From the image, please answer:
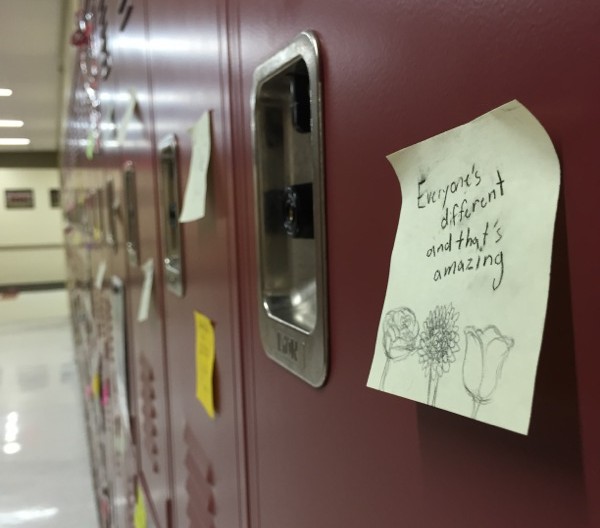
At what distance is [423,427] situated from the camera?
0.31m

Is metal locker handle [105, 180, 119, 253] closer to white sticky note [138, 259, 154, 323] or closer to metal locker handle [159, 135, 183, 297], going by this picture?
white sticky note [138, 259, 154, 323]

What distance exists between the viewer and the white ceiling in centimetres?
415

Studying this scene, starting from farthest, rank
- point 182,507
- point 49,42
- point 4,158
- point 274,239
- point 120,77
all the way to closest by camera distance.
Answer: point 4,158
point 49,42
point 120,77
point 182,507
point 274,239

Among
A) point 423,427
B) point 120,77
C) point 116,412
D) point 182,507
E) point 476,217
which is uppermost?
point 120,77

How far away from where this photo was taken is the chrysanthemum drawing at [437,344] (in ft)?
0.87

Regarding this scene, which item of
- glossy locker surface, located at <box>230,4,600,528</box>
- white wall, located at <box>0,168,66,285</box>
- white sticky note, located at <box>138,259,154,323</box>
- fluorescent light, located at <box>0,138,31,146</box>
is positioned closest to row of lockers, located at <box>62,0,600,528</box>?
glossy locker surface, located at <box>230,4,600,528</box>

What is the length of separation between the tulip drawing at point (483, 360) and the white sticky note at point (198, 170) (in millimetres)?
439

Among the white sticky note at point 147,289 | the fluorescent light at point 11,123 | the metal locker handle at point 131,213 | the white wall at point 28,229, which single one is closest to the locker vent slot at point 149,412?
the white sticky note at point 147,289

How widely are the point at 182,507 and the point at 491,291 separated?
32.1 inches

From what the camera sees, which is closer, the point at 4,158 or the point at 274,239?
the point at 274,239

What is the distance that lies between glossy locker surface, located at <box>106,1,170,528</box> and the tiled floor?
2114 mm

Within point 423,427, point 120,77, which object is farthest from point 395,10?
point 120,77

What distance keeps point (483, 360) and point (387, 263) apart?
10 cm

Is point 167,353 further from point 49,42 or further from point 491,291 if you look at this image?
point 49,42
